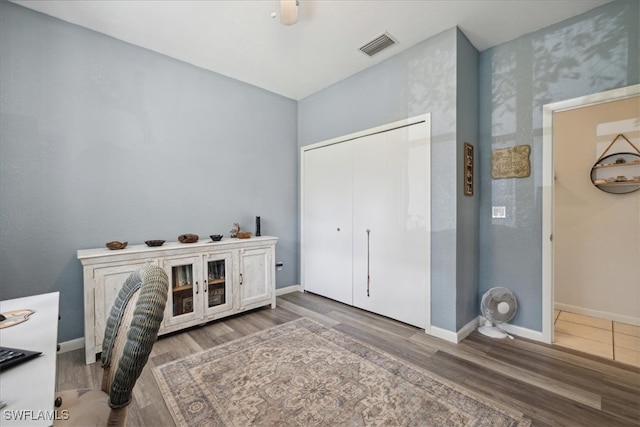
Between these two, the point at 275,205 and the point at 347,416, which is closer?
the point at 347,416

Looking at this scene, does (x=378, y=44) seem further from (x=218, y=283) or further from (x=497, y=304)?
(x=218, y=283)

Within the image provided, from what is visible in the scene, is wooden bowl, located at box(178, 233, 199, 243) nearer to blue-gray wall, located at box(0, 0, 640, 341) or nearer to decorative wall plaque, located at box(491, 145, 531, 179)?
blue-gray wall, located at box(0, 0, 640, 341)

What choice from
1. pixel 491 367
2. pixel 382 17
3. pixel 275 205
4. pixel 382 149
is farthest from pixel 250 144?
pixel 491 367

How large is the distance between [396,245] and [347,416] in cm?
168

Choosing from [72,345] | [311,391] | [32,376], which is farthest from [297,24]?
[72,345]

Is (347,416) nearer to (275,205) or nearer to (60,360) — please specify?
(60,360)

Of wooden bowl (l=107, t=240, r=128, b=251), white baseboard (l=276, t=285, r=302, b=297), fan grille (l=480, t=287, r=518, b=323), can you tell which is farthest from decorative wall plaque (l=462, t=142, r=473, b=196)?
wooden bowl (l=107, t=240, r=128, b=251)

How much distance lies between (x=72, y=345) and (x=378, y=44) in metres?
3.87

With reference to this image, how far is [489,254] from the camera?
2.74 m

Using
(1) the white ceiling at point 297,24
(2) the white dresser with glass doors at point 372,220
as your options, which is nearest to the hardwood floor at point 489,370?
(2) the white dresser with glass doors at point 372,220

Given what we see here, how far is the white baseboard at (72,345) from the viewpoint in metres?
2.28

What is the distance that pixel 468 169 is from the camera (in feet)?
8.48

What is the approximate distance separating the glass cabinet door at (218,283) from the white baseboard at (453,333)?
81.2 inches

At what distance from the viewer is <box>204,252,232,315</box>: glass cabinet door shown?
276 centimetres
